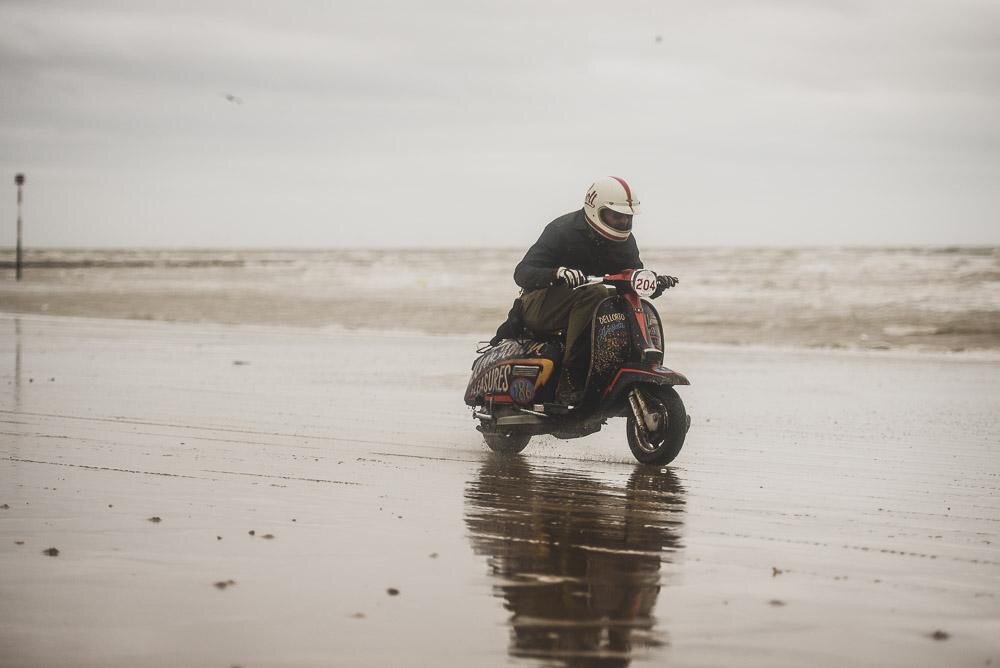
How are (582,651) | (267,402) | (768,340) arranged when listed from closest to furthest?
(582,651), (267,402), (768,340)

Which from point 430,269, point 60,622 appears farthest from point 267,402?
point 430,269

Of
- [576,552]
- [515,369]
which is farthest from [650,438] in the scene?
[576,552]

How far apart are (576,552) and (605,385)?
9.99 feet

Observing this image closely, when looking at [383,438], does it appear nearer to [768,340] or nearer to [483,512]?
[483,512]

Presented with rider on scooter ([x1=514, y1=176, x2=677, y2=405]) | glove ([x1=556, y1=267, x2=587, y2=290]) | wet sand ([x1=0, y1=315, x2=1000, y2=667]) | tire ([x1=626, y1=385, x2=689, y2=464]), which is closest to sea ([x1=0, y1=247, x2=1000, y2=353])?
wet sand ([x1=0, y1=315, x2=1000, y2=667])

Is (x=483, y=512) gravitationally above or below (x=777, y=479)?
below

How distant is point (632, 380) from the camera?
7777mm

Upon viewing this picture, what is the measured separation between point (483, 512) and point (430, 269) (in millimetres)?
50646

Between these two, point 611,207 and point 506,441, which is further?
point 506,441

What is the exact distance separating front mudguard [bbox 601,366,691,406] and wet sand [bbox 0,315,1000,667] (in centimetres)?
40

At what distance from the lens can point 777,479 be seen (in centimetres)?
717

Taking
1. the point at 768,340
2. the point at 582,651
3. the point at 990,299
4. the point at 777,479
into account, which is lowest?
the point at 582,651

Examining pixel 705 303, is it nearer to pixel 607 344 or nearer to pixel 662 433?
pixel 607 344

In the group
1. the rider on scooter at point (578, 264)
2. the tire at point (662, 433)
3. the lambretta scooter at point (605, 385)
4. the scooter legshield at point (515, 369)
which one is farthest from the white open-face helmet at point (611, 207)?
the tire at point (662, 433)
